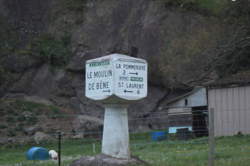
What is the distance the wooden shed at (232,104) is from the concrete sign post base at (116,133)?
14.1 meters

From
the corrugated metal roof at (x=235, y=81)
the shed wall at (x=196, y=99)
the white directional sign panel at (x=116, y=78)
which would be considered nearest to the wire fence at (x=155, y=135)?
the shed wall at (x=196, y=99)

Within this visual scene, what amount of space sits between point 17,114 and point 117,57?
23.1 m

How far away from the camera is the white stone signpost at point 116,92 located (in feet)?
35.4

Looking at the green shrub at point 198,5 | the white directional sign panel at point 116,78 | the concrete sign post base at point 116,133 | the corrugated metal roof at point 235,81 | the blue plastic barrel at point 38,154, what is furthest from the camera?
the green shrub at point 198,5

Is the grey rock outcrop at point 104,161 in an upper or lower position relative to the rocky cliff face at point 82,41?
lower

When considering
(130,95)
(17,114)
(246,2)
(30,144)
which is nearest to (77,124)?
(17,114)

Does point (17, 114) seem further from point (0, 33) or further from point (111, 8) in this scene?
point (111, 8)

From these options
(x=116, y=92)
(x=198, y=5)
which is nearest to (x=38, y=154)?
(x=116, y=92)

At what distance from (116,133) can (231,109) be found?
15.1 metres

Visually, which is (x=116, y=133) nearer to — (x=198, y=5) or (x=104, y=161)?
(x=104, y=161)

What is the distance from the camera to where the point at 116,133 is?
10930 mm

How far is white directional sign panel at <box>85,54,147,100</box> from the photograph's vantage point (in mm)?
10789

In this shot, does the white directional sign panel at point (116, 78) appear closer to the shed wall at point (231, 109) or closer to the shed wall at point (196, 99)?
the shed wall at point (231, 109)

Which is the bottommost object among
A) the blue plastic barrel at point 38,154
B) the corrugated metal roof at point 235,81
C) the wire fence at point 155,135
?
the blue plastic barrel at point 38,154
